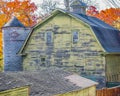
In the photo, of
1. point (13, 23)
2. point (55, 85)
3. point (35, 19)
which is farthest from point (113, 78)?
point (35, 19)

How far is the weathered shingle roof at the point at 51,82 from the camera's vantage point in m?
18.3

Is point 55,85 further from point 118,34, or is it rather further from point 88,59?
point 118,34

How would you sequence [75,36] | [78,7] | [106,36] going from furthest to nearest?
[78,7] < [106,36] < [75,36]

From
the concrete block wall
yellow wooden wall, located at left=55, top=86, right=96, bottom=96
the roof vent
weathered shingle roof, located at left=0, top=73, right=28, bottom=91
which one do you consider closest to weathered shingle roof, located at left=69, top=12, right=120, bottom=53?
the roof vent

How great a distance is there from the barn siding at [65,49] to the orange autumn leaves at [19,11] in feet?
48.9

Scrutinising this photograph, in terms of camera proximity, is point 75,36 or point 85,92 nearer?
point 85,92

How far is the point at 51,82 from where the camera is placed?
20.6 m

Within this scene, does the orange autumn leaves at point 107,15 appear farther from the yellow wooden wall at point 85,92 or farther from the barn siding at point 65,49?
the yellow wooden wall at point 85,92

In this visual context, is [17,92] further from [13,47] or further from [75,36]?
[13,47]

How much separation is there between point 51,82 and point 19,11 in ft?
103

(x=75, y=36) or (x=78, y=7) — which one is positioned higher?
(x=78, y=7)

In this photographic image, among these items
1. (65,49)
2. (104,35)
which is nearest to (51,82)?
(65,49)

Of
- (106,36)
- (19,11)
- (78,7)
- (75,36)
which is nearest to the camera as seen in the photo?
(75,36)

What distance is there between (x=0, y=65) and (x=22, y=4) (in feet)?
36.7
